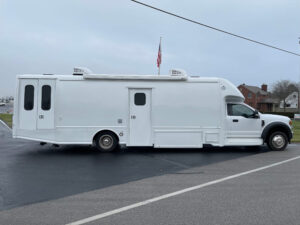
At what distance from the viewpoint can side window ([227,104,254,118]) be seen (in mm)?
11000

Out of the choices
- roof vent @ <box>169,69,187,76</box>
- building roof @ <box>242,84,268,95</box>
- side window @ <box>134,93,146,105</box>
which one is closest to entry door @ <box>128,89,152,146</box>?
side window @ <box>134,93,146,105</box>

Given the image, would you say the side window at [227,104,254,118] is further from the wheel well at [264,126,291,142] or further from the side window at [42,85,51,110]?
the side window at [42,85,51,110]

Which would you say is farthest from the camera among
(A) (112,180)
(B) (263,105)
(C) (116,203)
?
(B) (263,105)

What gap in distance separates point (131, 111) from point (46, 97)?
295 cm

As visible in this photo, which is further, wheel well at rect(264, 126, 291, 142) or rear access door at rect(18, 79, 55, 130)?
wheel well at rect(264, 126, 291, 142)

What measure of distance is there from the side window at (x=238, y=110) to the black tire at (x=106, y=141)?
425cm

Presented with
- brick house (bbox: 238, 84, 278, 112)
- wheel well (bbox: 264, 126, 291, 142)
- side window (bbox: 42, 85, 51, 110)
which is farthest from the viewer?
brick house (bbox: 238, 84, 278, 112)

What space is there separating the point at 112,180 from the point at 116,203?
5.46ft

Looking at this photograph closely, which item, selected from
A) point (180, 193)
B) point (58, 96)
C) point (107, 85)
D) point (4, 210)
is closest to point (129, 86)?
point (107, 85)

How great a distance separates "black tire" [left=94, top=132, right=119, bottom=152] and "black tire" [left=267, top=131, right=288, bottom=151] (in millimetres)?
5692

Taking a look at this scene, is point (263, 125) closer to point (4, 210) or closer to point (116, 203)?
point (116, 203)

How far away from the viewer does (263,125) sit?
11.0 m

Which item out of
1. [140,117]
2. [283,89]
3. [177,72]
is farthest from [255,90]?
[140,117]

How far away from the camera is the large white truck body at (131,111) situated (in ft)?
33.7
